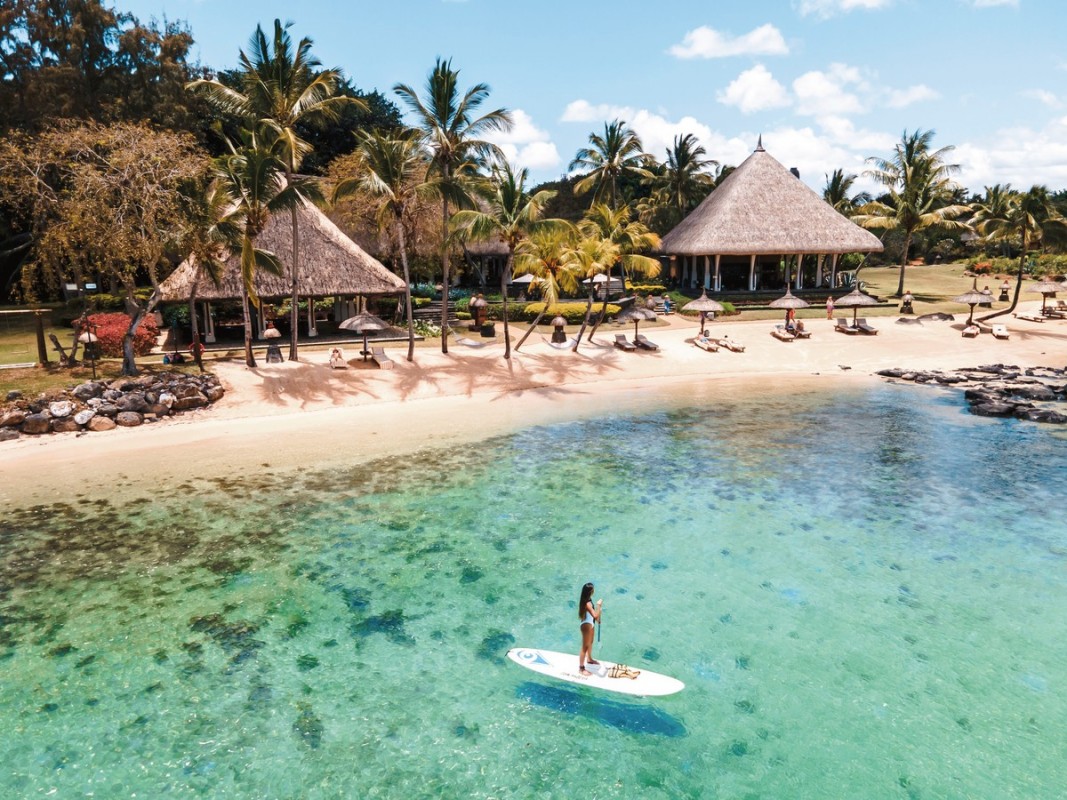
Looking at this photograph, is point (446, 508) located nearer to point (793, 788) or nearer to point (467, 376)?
point (793, 788)

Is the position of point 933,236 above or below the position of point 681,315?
above

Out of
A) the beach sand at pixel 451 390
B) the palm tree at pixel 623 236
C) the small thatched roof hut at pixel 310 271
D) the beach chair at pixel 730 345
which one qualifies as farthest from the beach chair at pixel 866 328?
the small thatched roof hut at pixel 310 271

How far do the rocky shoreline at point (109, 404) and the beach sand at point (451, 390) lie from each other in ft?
1.53

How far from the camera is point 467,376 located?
27016 millimetres

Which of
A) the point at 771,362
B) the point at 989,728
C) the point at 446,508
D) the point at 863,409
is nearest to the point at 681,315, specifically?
the point at 771,362

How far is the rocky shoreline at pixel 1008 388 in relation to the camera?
74.1ft

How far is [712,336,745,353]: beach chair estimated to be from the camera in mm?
31875

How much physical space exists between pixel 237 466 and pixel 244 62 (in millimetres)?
14515

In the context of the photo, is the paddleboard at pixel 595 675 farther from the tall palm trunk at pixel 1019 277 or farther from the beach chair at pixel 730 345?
the tall palm trunk at pixel 1019 277

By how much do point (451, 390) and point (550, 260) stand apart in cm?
665

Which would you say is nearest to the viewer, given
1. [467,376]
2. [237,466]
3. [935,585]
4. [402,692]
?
[402,692]

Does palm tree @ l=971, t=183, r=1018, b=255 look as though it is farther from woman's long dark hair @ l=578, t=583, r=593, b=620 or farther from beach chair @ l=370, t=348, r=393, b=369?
woman's long dark hair @ l=578, t=583, r=593, b=620

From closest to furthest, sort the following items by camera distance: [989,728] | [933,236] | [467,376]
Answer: [989,728], [467,376], [933,236]

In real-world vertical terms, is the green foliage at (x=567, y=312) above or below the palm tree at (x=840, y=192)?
below
